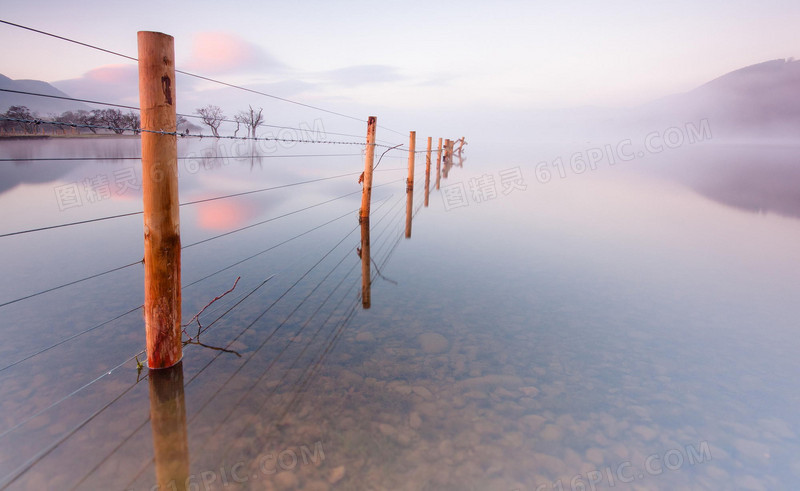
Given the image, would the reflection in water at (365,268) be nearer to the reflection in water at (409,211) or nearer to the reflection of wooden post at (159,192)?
the reflection in water at (409,211)

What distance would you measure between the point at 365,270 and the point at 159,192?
5618 millimetres

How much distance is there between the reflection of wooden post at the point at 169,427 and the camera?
3.46 meters

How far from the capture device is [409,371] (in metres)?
5.14

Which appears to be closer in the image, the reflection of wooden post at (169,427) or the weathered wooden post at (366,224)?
the reflection of wooden post at (169,427)

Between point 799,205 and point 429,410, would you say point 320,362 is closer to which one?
point 429,410

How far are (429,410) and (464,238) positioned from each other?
9216mm

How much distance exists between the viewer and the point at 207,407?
4.31 m

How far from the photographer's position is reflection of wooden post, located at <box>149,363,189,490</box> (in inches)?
136

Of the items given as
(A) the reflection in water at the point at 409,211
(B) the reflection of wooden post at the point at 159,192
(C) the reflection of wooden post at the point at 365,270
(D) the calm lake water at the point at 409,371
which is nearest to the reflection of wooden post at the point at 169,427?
(D) the calm lake water at the point at 409,371

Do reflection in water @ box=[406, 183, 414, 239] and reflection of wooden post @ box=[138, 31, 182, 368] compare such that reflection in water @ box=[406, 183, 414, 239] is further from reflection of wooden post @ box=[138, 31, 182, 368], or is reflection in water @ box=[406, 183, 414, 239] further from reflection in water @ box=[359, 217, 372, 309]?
reflection of wooden post @ box=[138, 31, 182, 368]

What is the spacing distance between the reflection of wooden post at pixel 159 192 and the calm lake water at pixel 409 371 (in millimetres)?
760

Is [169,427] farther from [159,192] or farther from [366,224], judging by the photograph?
[366,224]

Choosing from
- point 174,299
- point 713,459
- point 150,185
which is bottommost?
point 713,459

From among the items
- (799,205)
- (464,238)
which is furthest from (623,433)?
(799,205)
